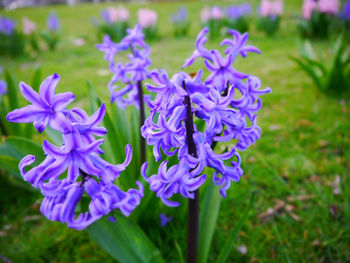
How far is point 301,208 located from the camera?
1848mm

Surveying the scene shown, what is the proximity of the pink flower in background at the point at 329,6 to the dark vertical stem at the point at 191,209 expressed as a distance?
6682 millimetres

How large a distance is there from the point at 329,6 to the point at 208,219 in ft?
21.6

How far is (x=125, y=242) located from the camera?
3.59 feet

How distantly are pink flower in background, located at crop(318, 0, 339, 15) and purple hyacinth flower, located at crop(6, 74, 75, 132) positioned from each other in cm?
701

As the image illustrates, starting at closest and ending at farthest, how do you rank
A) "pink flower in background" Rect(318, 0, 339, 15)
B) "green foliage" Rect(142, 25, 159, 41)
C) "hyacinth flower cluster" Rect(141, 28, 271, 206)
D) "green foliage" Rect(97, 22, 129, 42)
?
"hyacinth flower cluster" Rect(141, 28, 271, 206), "pink flower in background" Rect(318, 0, 339, 15), "green foliage" Rect(97, 22, 129, 42), "green foliage" Rect(142, 25, 159, 41)

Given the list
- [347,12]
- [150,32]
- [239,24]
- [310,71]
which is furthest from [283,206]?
[150,32]

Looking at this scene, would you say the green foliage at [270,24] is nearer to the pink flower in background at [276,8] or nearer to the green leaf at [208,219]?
the pink flower in background at [276,8]

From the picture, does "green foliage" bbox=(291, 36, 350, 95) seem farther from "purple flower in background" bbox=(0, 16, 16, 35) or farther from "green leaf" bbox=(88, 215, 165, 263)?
"purple flower in background" bbox=(0, 16, 16, 35)

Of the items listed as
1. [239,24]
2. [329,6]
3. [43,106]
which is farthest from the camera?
[239,24]

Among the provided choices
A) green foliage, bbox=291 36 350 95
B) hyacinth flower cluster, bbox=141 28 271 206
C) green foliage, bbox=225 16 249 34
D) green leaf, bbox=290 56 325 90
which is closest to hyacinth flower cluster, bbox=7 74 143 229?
hyacinth flower cluster, bbox=141 28 271 206

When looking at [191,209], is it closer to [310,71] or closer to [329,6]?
[310,71]

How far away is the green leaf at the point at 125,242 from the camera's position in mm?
1013

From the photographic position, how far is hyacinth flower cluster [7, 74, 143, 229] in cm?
63

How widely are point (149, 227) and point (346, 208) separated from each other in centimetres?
130
